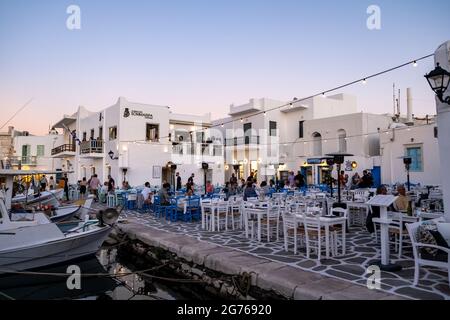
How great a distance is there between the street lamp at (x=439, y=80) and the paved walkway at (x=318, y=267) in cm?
300

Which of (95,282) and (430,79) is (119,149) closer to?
(95,282)

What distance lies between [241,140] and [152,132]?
981 cm

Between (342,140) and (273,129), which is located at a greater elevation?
(273,129)

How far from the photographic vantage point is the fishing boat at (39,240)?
7480 millimetres

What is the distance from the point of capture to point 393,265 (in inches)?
216

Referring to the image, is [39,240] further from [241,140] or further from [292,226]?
[241,140]

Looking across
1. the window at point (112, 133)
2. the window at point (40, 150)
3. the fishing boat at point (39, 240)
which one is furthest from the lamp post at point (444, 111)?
the window at point (40, 150)

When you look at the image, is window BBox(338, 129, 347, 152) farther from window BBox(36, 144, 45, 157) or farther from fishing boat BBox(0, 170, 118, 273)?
window BBox(36, 144, 45, 157)

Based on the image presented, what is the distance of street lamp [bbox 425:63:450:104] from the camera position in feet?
17.4

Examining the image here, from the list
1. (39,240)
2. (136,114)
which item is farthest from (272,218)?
(136,114)

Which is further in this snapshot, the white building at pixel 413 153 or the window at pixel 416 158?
the window at pixel 416 158

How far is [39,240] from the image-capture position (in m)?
7.82

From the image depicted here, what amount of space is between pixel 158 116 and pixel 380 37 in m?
19.8

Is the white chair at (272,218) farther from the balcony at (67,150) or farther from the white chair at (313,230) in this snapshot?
the balcony at (67,150)
